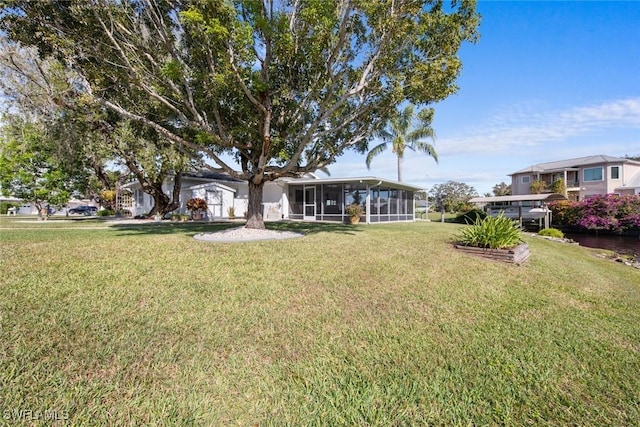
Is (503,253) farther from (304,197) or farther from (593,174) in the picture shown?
(593,174)

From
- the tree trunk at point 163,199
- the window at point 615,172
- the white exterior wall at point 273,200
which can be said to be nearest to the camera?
the tree trunk at point 163,199

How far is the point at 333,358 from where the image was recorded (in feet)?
10.5

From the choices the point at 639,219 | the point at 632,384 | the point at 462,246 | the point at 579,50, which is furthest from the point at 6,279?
the point at 639,219

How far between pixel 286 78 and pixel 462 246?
7.67 meters

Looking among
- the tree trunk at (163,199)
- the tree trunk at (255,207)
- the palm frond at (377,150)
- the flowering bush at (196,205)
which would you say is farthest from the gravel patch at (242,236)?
the palm frond at (377,150)

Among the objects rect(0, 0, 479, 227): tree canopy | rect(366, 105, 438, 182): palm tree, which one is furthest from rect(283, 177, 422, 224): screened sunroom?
rect(0, 0, 479, 227): tree canopy

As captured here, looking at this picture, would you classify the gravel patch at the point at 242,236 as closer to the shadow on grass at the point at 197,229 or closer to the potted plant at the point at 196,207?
the shadow on grass at the point at 197,229

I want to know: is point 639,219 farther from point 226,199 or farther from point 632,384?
point 226,199

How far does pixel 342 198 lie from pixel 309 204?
2.70 metres

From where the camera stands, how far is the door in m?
21.1

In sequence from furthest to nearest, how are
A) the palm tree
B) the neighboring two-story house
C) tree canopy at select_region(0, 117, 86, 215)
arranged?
the neighboring two-story house
the palm tree
tree canopy at select_region(0, 117, 86, 215)

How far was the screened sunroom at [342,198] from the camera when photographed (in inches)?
763

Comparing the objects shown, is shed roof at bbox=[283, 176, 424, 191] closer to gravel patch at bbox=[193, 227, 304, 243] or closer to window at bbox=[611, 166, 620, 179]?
gravel patch at bbox=[193, 227, 304, 243]

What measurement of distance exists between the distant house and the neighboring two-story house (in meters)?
19.8
